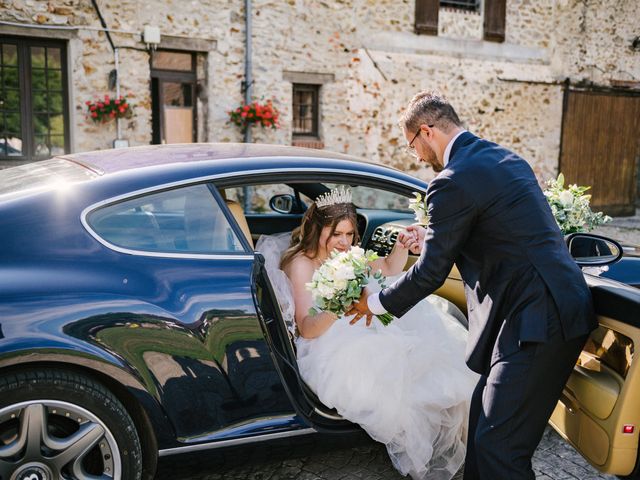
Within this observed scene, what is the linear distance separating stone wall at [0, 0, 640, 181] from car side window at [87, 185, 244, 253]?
8.23 m

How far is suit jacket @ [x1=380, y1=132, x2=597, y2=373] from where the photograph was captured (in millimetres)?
2293

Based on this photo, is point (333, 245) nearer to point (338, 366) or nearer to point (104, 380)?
point (338, 366)

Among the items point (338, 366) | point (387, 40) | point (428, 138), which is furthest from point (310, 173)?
point (387, 40)

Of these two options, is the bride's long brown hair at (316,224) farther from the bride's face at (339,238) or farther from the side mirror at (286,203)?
the side mirror at (286,203)

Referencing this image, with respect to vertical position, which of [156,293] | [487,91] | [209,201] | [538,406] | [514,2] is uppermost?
[514,2]

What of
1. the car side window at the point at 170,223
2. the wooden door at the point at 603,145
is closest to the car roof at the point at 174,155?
the car side window at the point at 170,223

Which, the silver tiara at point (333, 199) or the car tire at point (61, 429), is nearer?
the car tire at point (61, 429)

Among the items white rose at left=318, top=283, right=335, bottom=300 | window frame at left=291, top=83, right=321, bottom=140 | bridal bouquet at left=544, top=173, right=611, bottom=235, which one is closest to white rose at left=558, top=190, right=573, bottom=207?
bridal bouquet at left=544, top=173, right=611, bottom=235

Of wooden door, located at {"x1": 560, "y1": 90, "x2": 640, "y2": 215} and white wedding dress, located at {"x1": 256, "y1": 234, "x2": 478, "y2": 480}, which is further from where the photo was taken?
wooden door, located at {"x1": 560, "y1": 90, "x2": 640, "y2": 215}

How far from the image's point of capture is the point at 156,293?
2551 millimetres

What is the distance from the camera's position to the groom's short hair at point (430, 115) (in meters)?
2.51

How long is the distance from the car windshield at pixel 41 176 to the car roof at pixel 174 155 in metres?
0.06

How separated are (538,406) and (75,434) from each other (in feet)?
5.67

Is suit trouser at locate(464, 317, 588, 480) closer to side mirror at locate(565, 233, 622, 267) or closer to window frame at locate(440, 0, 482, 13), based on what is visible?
side mirror at locate(565, 233, 622, 267)
